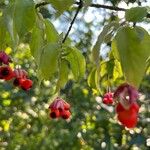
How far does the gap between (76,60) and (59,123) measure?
5384mm

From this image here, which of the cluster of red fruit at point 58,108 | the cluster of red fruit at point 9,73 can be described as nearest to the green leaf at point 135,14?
the cluster of red fruit at point 58,108

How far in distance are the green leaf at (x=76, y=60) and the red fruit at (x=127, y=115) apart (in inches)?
21.1

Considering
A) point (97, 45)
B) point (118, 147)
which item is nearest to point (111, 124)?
point (118, 147)

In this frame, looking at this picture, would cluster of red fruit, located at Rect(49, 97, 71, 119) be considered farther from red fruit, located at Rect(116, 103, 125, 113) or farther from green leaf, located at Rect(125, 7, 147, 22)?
red fruit, located at Rect(116, 103, 125, 113)

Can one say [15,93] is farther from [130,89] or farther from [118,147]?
[130,89]

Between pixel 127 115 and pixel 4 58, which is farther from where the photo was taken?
pixel 4 58

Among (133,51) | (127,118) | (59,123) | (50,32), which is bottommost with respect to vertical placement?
(127,118)

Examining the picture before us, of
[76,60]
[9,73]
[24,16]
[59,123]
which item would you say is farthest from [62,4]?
[59,123]

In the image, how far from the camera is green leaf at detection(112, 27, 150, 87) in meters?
1.25

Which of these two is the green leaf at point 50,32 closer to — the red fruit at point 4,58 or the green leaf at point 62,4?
the green leaf at point 62,4

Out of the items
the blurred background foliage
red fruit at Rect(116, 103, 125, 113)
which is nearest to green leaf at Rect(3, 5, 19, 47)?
red fruit at Rect(116, 103, 125, 113)

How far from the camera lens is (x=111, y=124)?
718 cm

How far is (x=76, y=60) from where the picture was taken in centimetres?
179

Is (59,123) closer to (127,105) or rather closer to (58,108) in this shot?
(58,108)
